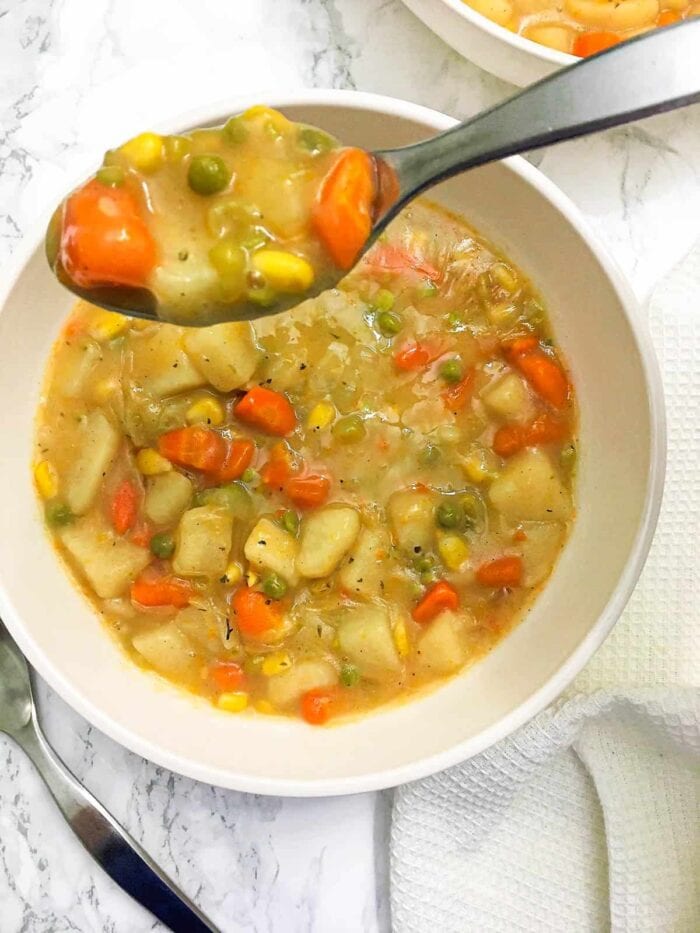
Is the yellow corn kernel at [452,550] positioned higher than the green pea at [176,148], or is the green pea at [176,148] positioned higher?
the green pea at [176,148]

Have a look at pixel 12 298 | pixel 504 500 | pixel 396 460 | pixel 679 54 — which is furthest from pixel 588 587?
pixel 12 298

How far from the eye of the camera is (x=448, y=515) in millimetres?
2465

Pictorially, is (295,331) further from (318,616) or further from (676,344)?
(676,344)

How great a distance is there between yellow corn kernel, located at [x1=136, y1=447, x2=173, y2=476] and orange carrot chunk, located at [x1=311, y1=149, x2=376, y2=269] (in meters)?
0.94

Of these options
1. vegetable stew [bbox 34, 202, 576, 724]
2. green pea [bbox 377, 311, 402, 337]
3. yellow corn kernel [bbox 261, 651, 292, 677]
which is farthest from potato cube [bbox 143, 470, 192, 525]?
green pea [bbox 377, 311, 402, 337]

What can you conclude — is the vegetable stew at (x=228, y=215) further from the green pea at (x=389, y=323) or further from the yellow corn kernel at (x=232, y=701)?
the yellow corn kernel at (x=232, y=701)

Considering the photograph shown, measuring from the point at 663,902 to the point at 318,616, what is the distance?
4.05ft

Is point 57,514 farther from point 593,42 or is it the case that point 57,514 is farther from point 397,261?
point 593,42

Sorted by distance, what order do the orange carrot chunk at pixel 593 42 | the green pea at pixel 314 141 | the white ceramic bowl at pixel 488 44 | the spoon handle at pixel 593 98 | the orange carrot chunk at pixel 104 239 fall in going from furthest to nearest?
the orange carrot chunk at pixel 593 42, the white ceramic bowl at pixel 488 44, the green pea at pixel 314 141, the orange carrot chunk at pixel 104 239, the spoon handle at pixel 593 98

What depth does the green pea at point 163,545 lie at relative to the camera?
251cm

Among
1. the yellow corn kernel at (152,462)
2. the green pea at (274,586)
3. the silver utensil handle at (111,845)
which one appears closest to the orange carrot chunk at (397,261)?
the yellow corn kernel at (152,462)

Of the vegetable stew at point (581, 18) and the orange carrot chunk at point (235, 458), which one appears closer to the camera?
the orange carrot chunk at point (235, 458)

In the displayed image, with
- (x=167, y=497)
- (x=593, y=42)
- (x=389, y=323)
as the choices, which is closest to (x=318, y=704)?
(x=167, y=497)

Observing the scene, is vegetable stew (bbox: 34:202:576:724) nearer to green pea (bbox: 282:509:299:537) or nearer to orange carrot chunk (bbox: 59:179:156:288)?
green pea (bbox: 282:509:299:537)
